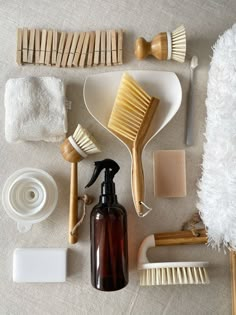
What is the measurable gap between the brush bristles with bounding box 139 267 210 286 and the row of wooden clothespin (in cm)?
42

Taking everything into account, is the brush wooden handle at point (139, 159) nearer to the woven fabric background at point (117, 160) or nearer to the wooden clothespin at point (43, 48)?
the woven fabric background at point (117, 160)

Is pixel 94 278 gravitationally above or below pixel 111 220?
below

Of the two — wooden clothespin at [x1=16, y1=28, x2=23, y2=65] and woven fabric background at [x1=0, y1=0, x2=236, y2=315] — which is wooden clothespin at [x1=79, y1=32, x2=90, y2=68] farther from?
wooden clothespin at [x1=16, y1=28, x2=23, y2=65]

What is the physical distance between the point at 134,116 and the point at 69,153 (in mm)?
142

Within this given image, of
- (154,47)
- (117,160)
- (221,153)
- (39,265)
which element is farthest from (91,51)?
(39,265)

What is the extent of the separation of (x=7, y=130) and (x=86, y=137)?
16 cm

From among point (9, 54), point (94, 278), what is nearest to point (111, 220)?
point (94, 278)

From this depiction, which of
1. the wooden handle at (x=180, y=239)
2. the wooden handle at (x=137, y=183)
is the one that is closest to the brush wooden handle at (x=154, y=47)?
the wooden handle at (x=137, y=183)

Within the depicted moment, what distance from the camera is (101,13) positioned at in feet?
2.71

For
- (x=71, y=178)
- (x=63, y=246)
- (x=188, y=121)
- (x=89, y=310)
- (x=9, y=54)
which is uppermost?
(x=9, y=54)

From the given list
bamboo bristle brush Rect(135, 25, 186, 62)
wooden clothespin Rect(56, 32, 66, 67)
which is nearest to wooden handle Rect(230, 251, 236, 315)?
bamboo bristle brush Rect(135, 25, 186, 62)

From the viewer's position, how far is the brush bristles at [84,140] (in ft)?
2.45

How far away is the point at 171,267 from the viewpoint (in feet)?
2.38

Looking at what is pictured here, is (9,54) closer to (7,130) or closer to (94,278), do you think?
(7,130)
